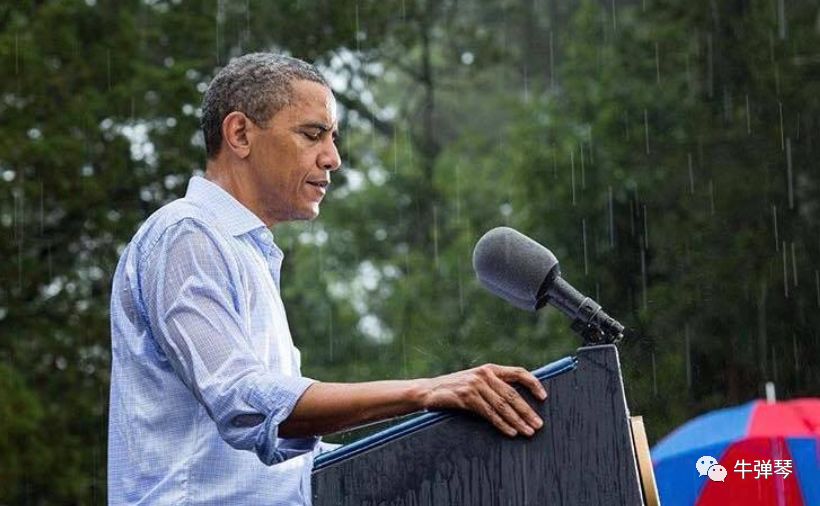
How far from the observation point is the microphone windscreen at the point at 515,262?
2307mm

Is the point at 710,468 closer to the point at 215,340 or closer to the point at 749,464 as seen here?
the point at 749,464

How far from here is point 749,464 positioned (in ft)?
23.8

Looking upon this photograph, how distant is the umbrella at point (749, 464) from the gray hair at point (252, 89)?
463 cm

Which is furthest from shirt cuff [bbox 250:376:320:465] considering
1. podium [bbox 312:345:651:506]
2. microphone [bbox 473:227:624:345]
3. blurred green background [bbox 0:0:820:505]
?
blurred green background [bbox 0:0:820:505]

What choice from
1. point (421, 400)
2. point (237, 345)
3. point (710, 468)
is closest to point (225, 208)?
point (237, 345)

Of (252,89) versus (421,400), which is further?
(252,89)

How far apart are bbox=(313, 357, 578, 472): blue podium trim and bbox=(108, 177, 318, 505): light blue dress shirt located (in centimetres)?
11

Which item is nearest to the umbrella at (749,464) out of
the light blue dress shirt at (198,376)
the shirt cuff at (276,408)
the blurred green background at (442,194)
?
the light blue dress shirt at (198,376)

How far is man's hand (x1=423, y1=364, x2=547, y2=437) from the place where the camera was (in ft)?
6.78

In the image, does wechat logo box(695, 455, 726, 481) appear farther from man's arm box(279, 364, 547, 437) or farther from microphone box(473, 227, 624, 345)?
man's arm box(279, 364, 547, 437)

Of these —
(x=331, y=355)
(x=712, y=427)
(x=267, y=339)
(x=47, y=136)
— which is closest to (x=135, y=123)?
(x=47, y=136)

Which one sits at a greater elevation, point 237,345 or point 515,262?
point 515,262

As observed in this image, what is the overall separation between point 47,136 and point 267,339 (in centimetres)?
1276

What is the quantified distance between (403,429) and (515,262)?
1.05 feet
